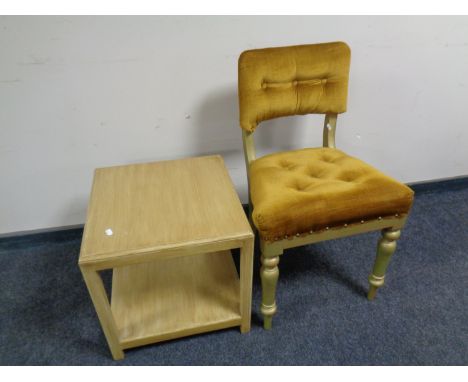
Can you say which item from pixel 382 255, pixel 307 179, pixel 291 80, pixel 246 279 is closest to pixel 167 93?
pixel 291 80

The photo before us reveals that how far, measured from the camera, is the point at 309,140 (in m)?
1.38

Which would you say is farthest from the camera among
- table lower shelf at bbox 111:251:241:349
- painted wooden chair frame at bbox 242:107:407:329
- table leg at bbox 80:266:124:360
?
table lower shelf at bbox 111:251:241:349

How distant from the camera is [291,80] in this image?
1058 mm

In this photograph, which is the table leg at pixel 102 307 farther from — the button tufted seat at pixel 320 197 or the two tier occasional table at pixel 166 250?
the button tufted seat at pixel 320 197

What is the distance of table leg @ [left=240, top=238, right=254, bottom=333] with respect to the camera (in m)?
0.83

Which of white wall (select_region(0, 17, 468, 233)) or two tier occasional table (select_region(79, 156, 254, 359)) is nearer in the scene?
two tier occasional table (select_region(79, 156, 254, 359))

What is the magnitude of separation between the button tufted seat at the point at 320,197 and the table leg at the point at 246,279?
6 centimetres

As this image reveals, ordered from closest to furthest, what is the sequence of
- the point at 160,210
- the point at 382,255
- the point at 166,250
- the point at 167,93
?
the point at 166,250 → the point at 160,210 → the point at 382,255 → the point at 167,93

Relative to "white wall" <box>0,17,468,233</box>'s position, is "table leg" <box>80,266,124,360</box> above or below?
below

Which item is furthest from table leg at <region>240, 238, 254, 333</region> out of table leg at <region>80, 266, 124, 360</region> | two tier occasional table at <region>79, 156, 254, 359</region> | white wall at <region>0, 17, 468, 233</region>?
white wall at <region>0, 17, 468, 233</region>

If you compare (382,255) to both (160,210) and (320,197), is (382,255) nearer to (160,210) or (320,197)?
(320,197)

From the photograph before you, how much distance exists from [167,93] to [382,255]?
0.87 m

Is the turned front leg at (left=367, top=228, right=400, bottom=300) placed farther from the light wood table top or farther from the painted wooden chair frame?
the light wood table top

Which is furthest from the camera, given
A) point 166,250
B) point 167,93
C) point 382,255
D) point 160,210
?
point 167,93
